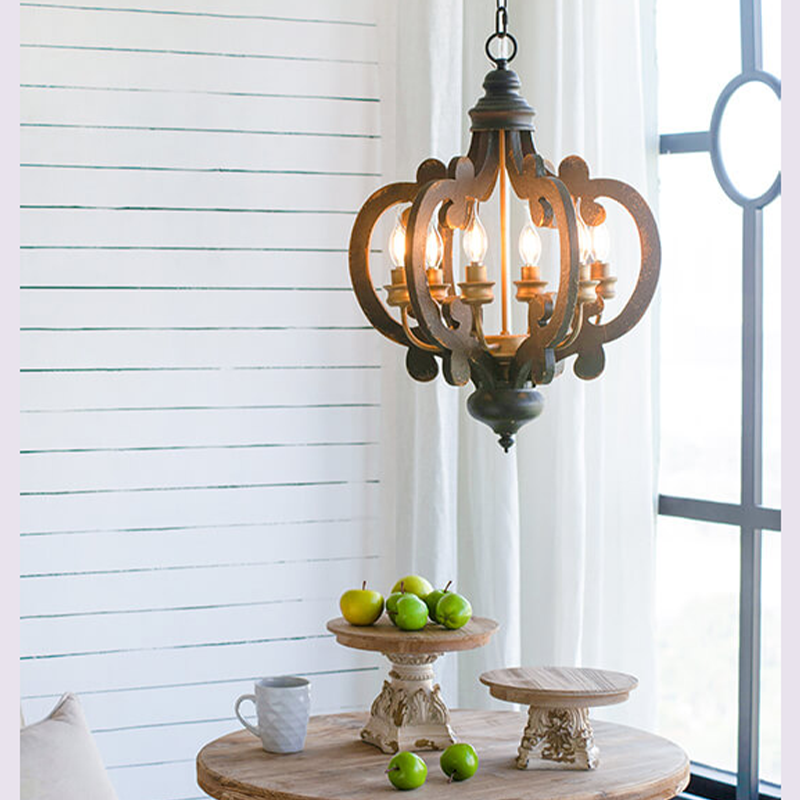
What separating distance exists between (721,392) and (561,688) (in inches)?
39.0

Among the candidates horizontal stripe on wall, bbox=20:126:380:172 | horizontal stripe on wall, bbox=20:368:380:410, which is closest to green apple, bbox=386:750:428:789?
horizontal stripe on wall, bbox=20:368:380:410

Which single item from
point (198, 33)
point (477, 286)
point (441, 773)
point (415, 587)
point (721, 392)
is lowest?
point (441, 773)

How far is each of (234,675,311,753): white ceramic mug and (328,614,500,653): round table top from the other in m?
0.11

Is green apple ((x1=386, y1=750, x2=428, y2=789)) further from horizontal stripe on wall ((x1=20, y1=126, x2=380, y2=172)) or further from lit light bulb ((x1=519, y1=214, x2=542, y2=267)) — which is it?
horizontal stripe on wall ((x1=20, y1=126, x2=380, y2=172))

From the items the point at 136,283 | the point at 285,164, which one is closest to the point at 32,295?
the point at 136,283

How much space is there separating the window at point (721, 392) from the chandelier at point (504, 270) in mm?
811

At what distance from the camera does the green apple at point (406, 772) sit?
5.21ft

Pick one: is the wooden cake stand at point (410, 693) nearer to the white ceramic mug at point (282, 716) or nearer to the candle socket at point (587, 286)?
the white ceramic mug at point (282, 716)

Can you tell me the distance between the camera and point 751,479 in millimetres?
2336

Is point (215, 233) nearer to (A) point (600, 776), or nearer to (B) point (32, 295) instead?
(B) point (32, 295)

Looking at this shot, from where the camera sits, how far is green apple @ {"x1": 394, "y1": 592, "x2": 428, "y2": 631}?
69.7 inches

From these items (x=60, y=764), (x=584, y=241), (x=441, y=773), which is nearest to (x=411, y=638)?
(x=441, y=773)

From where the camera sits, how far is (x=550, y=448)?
8.07 feet

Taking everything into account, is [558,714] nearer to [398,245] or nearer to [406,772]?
[406,772]
